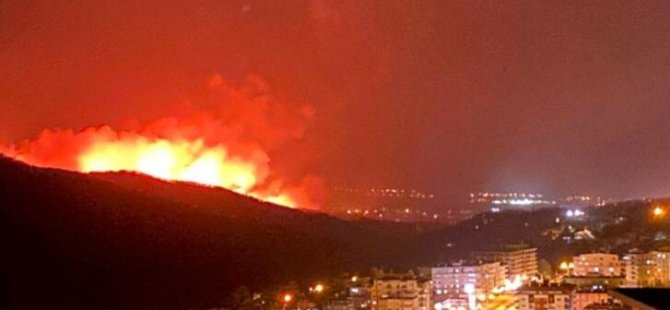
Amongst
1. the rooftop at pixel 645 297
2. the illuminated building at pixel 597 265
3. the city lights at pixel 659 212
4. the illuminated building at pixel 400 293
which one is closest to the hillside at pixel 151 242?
the illuminated building at pixel 400 293

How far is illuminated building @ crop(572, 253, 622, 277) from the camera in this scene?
47.6ft

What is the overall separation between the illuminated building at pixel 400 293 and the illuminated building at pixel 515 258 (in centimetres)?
250

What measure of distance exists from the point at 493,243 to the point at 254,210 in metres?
6.19

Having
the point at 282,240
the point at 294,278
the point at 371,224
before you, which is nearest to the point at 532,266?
the point at 294,278

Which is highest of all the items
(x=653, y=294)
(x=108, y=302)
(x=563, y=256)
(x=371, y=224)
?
(x=371, y=224)

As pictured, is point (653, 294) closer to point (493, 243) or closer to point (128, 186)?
point (493, 243)

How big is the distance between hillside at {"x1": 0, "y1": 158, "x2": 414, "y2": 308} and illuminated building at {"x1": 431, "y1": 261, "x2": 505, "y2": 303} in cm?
237

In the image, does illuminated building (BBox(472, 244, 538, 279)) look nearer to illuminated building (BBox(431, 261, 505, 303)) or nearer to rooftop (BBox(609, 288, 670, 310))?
illuminated building (BBox(431, 261, 505, 303))

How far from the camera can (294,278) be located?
16.3 m

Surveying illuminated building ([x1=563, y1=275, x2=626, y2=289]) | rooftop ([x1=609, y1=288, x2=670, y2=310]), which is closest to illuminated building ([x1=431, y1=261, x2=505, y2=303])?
illuminated building ([x1=563, y1=275, x2=626, y2=289])

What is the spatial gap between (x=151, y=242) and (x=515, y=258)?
7.05 m

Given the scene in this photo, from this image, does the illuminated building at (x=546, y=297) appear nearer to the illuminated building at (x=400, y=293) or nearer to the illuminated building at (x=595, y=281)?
the illuminated building at (x=595, y=281)

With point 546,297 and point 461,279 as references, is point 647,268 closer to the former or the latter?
point 546,297

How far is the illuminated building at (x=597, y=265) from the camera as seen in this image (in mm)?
14508
